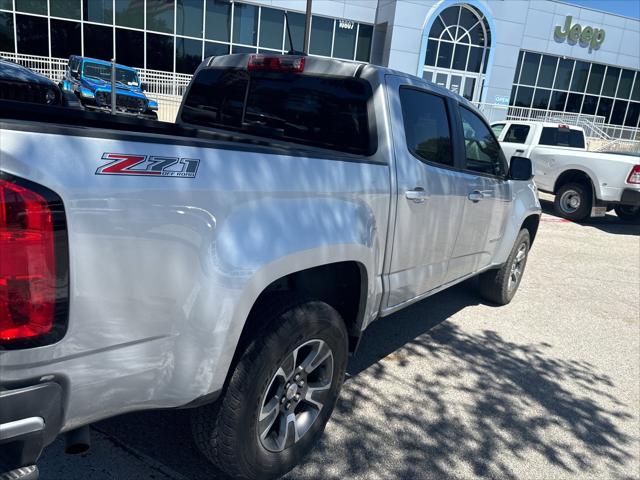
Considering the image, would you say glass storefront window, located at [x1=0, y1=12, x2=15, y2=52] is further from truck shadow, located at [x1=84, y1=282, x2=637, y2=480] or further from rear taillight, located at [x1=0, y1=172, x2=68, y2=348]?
rear taillight, located at [x1=0, y1=172, x2=68, y2=348]

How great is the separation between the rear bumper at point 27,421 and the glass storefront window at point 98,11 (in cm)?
2302

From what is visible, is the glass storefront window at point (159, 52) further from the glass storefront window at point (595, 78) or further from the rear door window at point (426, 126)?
the glass storefront window at point (595, 78)

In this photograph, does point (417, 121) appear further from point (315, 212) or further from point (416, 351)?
point (416, 351)

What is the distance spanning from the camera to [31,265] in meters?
1.44

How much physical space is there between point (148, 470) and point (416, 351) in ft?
7.52

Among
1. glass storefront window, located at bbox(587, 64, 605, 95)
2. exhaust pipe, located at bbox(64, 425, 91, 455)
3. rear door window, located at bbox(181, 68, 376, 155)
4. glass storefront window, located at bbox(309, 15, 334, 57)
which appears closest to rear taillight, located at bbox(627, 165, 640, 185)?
rear door window, located at bbox(181, 68, 376, 155)

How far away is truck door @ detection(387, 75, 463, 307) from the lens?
2996mm

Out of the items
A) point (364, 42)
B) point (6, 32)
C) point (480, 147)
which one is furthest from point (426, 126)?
point (364, 42)

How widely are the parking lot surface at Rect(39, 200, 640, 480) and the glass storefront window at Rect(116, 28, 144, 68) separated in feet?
66.8

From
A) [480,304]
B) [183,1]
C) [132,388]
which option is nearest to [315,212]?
[132,388]

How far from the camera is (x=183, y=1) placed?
21.3 metres

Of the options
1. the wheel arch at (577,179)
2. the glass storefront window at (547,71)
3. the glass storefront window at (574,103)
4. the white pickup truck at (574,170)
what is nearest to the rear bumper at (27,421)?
the white pickup truck at (574,170)

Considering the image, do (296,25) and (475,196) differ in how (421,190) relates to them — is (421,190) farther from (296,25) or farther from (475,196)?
(296,25)

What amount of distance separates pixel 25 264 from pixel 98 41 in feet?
75.6
